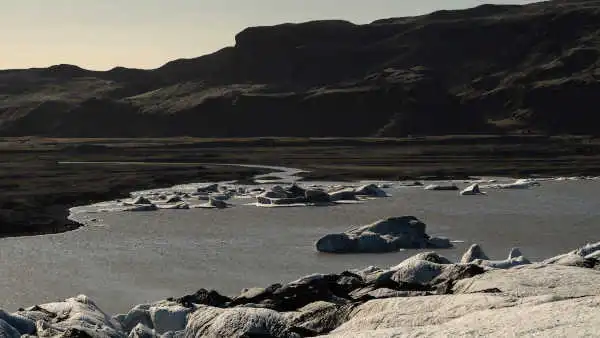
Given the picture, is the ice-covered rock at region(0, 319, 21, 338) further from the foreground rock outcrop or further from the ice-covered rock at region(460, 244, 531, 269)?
the foreground rock outcrop

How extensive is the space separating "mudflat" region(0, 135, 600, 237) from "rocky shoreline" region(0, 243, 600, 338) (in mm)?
21061

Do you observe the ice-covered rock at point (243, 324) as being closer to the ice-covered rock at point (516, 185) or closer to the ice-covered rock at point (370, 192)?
the ice-covered rock at point (370, 192)

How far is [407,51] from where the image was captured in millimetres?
194125

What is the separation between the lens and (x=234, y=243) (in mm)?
32688

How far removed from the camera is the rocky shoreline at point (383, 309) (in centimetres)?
1122

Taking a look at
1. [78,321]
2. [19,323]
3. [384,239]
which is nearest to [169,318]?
[78,321]

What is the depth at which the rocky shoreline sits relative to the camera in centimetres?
1122

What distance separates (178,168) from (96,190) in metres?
21.9

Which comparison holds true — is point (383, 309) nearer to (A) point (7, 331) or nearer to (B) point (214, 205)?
(A) point (7, 331)

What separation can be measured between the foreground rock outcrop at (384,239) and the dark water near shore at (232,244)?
62 cm

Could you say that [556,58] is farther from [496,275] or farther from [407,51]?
[496,275]

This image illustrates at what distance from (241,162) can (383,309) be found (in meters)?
75.7

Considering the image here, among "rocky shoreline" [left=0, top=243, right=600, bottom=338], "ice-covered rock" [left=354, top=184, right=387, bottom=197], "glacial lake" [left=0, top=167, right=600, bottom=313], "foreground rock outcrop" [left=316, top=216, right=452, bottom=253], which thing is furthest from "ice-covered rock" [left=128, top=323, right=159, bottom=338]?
"ice-covered rock" [left=354, top=184, right=387, bottom=197]

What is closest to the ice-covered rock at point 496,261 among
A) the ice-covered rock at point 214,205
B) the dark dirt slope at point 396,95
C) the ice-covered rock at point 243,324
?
the ice-covered rock at point 243,324
